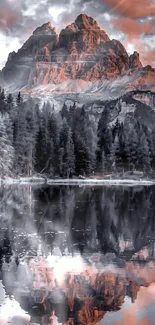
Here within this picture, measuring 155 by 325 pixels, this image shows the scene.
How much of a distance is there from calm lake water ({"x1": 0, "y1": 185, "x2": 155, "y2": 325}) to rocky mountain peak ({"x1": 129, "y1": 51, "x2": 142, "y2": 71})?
368 ft

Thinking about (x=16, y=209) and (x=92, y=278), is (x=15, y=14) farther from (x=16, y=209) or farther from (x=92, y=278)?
(x=92, y=278)

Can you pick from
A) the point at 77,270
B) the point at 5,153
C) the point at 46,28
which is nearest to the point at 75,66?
the point at 46,28

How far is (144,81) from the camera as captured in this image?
139 m

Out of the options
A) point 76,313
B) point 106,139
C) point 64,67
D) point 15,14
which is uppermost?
point 64,67

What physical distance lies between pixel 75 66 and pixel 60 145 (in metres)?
90.0

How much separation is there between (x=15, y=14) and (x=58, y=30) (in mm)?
87620

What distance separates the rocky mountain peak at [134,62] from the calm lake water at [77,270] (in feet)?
368

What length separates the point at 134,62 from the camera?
427 feet

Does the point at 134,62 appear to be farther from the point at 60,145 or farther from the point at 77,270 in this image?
the point at 77,270

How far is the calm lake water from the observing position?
7.50 m

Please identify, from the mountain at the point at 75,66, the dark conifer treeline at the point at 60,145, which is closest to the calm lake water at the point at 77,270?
the dark conifer treeline at the point at 60,145

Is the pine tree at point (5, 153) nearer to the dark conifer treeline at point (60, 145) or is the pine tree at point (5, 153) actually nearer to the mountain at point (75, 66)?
the dark conifer treeline at point (60, 145)

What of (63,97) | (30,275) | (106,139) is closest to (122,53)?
(63,97)

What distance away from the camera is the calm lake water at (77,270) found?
750cm
